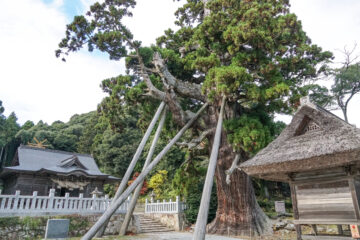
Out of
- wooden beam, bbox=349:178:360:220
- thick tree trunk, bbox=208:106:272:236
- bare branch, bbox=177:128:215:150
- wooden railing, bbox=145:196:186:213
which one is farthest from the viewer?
wooden railing, bbox=145:196:186:213

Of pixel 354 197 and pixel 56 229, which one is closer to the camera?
pixel 354 197

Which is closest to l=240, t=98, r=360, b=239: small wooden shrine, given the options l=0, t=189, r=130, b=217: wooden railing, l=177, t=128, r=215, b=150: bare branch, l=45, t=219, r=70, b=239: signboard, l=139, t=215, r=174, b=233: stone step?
l=177, t=128, r=215, b=150: bare branch

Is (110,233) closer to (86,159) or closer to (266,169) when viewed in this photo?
(266,169)

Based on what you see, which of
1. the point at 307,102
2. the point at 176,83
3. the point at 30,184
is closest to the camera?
the point at 307,102

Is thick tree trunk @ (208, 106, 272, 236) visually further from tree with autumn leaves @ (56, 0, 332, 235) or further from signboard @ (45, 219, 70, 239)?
signboard @ (45, 219, 70, 239)

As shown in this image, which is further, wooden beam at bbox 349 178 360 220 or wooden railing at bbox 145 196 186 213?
wooden railing at bbox 145 196 186 213

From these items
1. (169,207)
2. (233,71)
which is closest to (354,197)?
(233,71)

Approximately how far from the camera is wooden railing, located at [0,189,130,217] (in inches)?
316

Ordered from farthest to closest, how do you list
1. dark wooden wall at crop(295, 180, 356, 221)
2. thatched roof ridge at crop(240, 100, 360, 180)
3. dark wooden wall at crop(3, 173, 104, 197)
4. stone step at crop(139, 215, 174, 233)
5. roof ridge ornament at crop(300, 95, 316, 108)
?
1. dark wooden wall at crop(3, 173, 104, 197)
2. stone step at crop(139, 215, 174, 233)
3. roof ridge ornament at crop(300, 95, 316, 108)
4. dark wooden wall at crop(295, 180, 356, 221)
5. thatched roof ridge at crop(240, 100, 360, 180)

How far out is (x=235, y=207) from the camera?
916 cm

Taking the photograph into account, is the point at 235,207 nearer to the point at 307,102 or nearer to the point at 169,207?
the point at 169,207

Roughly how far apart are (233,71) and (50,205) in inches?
333

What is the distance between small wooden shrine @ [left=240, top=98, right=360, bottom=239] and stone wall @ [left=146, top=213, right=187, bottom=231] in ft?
22.3

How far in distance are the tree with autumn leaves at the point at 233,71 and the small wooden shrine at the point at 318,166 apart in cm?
173
